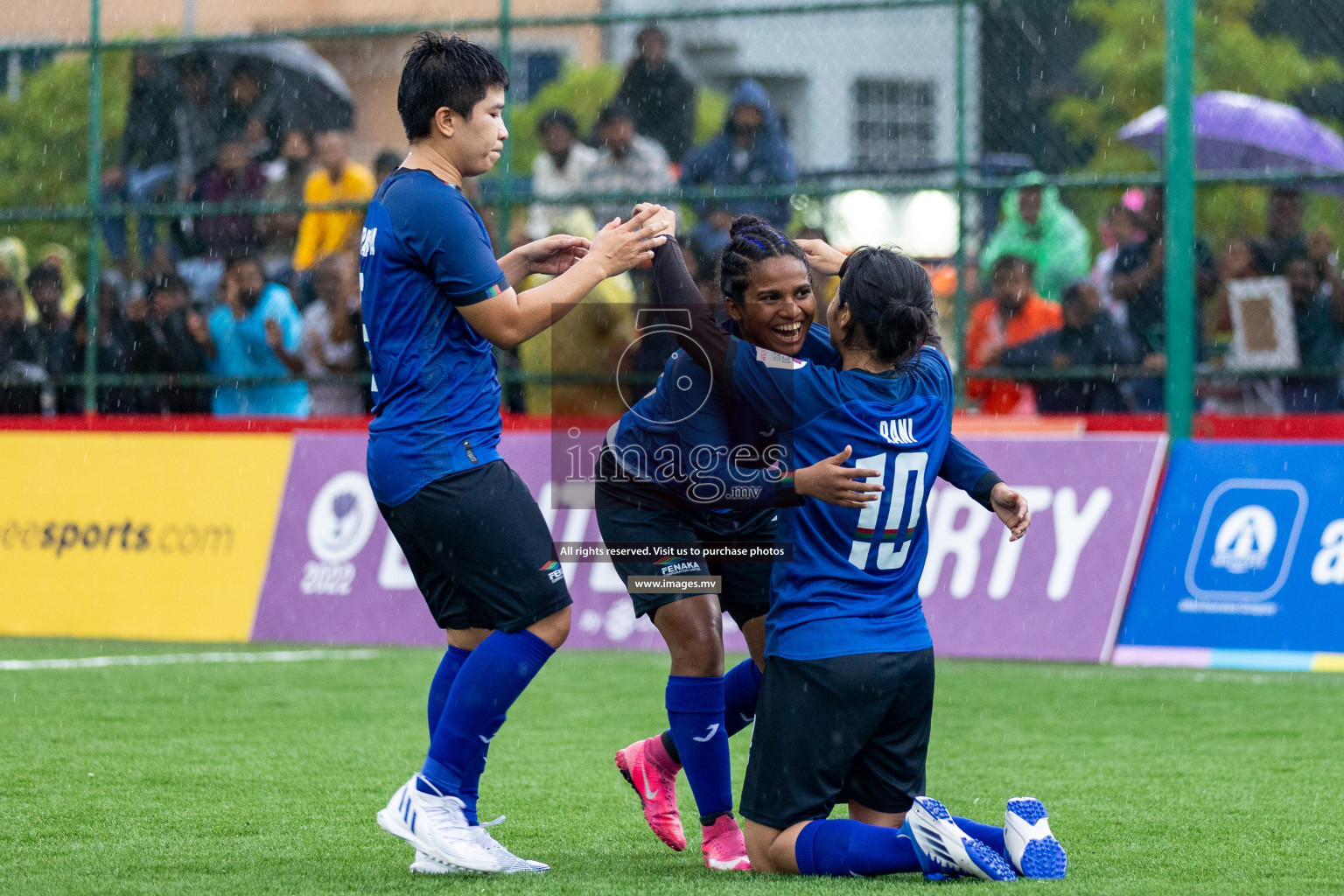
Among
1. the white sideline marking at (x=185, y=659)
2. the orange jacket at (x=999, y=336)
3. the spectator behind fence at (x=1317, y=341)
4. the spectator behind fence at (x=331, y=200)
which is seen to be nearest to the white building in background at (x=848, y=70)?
the orange jacket at (x=999, y=336)

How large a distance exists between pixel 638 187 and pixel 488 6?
10588 millimetres

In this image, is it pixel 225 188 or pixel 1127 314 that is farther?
pixel 225 188

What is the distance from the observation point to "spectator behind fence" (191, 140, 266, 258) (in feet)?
36.5

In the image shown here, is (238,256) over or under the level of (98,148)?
under

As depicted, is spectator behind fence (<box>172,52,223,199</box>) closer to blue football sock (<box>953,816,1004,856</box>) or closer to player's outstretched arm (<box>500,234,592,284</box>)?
player's outstretched arm (<box>500,234,592,284</box>)

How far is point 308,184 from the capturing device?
1162cm

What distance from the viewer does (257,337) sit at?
431 inches

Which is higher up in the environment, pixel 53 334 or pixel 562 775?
pixel 53 334

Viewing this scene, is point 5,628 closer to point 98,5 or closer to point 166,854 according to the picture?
point 98,5

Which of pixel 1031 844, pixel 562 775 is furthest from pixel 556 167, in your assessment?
pixel 1031 844

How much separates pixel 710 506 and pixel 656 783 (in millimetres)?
770

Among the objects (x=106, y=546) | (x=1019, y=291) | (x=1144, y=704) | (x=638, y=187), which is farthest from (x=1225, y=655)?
(x=106, y=546)

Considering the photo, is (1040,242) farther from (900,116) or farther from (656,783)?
(656,783)

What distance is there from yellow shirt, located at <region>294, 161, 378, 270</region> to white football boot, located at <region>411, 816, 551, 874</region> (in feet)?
23.6
